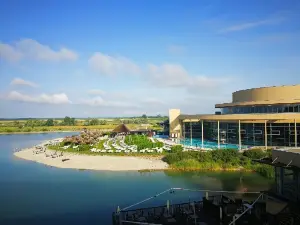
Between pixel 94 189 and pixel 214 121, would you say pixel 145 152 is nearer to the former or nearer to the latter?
pixel 214 121

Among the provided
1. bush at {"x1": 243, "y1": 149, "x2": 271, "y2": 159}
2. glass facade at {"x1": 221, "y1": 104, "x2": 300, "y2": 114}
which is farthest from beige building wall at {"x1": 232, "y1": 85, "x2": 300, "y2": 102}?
bush at {"x1": 243, "y1": 149, "x2": 271, "y2": 159}

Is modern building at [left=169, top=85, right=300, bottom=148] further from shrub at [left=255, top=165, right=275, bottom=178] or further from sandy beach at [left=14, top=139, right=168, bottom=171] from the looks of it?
sandy beach at [left=14, top=139, right=168, bottom=171]

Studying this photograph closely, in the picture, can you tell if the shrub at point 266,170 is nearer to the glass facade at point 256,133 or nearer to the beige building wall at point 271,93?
the glass facade at point 256,133

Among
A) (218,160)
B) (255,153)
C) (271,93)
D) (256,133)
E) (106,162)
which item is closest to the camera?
(218,160)

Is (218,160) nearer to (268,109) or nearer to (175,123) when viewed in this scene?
(268,109)

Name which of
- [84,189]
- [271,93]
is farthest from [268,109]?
[84,189]

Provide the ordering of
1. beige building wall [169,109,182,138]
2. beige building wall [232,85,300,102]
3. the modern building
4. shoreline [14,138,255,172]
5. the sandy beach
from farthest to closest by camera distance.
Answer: beige building wall [169,109,182,138] → beige building wall [232,85,300,102] → the modern building → the sandy beach → shoreline [14,138,255,172]
